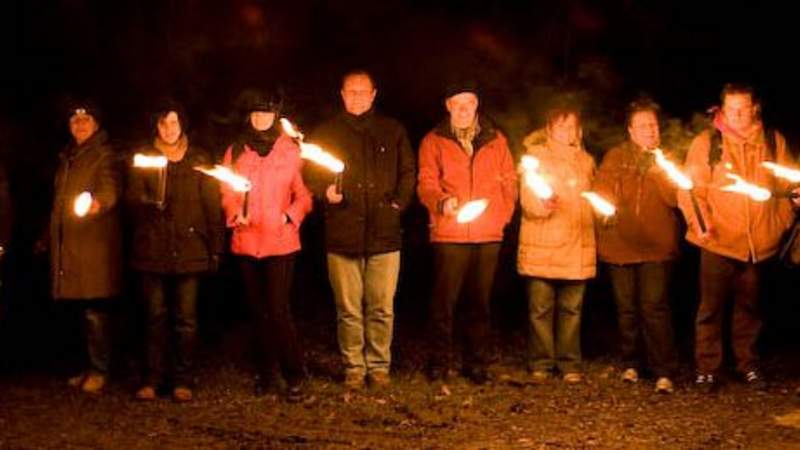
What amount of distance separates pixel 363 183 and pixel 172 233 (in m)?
1.53

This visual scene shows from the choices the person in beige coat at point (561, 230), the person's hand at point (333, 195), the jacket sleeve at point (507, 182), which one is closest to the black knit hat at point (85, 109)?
the person's hand at point (333, 195)

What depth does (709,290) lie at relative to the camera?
30.1 feet

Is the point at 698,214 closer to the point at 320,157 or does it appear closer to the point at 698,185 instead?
the point at 698,185

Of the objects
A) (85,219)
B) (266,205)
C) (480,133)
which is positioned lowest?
(85,219)

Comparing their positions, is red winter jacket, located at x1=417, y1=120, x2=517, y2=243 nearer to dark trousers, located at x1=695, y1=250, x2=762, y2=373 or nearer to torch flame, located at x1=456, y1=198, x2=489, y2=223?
torch flame, located at x1=456, y1=198, x2=489, y2=223

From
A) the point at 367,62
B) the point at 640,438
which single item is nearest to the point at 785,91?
the point at 367,62

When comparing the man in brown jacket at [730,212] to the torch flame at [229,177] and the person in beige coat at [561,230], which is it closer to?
the person in beige coat at [561,230]

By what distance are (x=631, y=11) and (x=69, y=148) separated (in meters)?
5.79

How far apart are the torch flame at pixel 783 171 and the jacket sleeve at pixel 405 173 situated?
108 inches

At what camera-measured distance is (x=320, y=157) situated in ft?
29.0

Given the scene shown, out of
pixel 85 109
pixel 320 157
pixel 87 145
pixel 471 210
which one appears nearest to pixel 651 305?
pixel 471 210

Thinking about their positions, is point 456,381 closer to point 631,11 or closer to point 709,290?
point 709,290

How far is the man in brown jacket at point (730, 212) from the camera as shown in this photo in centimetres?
898

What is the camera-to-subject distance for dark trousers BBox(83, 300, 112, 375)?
30.5 feet
